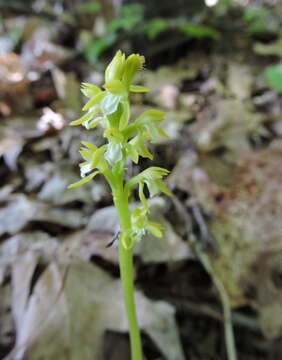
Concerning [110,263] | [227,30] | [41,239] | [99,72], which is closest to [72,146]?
[41,239]

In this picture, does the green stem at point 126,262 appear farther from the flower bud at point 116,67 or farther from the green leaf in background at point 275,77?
the green leaf in background at point 275,77

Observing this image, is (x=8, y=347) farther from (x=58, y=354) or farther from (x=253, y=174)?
(x=253, y=174)

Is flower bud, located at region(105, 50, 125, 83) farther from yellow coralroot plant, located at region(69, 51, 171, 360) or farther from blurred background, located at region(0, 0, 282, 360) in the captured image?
blurred background, located at region(0, 0, 282, 360)

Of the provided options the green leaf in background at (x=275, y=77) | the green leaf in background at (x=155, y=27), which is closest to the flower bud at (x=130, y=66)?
the green leaf in background at (x=275, y=77)

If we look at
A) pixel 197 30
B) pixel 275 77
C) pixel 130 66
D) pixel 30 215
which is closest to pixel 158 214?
pixel 30 215

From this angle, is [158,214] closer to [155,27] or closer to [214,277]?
[214,277]

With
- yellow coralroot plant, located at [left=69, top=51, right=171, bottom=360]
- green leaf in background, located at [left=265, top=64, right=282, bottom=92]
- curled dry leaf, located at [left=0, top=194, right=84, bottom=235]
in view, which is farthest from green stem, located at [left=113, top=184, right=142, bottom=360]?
green leaf in background, located at [left=265, top=64, right=282, bottom=92]
